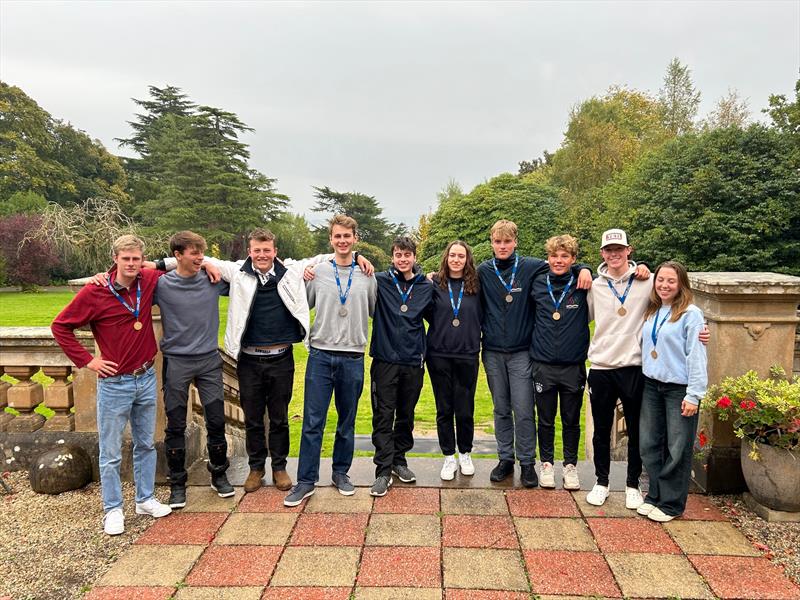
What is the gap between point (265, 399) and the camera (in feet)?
13.1

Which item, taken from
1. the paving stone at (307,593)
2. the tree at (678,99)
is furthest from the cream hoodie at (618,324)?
the tree at (678,99)

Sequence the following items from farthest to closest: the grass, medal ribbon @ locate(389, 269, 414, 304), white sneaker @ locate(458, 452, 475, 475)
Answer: the grass, white sneaker @ locate(458, 452, 475, 475), medal ribbon @ locate(389, 269, 414, 304)

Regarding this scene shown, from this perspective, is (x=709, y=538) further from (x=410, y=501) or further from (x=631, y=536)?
(x=410, y=501)

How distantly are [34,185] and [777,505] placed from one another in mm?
49576

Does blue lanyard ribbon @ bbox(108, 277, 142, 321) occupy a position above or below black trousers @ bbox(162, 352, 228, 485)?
above

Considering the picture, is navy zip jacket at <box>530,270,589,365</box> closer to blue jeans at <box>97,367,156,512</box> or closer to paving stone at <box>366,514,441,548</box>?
paving stone at <box>366,514,441,548</box>

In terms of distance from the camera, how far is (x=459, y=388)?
4035 millimetres

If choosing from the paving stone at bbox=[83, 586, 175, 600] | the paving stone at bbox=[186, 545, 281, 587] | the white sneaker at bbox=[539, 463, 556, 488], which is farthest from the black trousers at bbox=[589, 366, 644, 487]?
the paving stone at bbox=[83, 586, 175, 600]

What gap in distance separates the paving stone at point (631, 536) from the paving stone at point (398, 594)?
3.63 ft

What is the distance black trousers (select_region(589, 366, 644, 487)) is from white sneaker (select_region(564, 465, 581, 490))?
0.62ft

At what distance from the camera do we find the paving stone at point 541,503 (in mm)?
3592

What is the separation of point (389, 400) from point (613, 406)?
162 centimetres

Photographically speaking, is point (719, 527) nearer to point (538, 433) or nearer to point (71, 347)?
point (538, 433)

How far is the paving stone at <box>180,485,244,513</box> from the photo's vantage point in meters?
3.70
